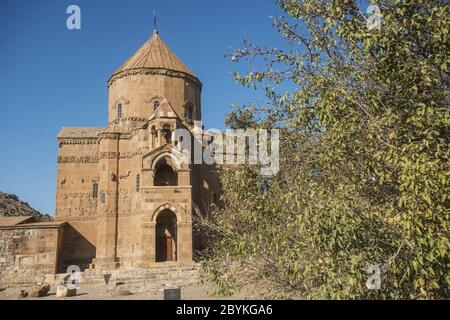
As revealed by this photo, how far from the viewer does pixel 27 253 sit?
21.0 m

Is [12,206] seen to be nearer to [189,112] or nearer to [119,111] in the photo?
[119,111]

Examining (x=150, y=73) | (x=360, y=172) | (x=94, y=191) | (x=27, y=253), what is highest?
(x=150, y=73)

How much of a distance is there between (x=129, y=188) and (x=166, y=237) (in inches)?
156

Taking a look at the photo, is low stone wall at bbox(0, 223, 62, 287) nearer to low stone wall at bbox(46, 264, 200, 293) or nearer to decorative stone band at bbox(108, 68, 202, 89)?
low stone wall at bbox(46, 264, 200, 293)

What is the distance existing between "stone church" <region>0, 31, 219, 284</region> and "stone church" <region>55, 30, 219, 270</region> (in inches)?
2.2

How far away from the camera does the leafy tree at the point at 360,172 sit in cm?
472

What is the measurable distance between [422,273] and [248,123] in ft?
17.2

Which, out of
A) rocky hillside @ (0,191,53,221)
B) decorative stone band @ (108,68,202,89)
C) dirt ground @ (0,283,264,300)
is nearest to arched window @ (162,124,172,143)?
decorative stone band @ (108,68,202,89)

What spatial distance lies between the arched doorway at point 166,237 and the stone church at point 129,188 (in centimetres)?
6

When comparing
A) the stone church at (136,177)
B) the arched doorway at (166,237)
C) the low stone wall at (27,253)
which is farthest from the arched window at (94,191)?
the arched doorway at (166,237)

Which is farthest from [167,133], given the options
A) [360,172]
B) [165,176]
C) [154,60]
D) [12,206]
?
[12,206]

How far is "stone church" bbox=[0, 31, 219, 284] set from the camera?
2105cm

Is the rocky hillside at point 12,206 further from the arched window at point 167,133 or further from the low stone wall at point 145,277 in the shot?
the low stone wall at point 145,277
